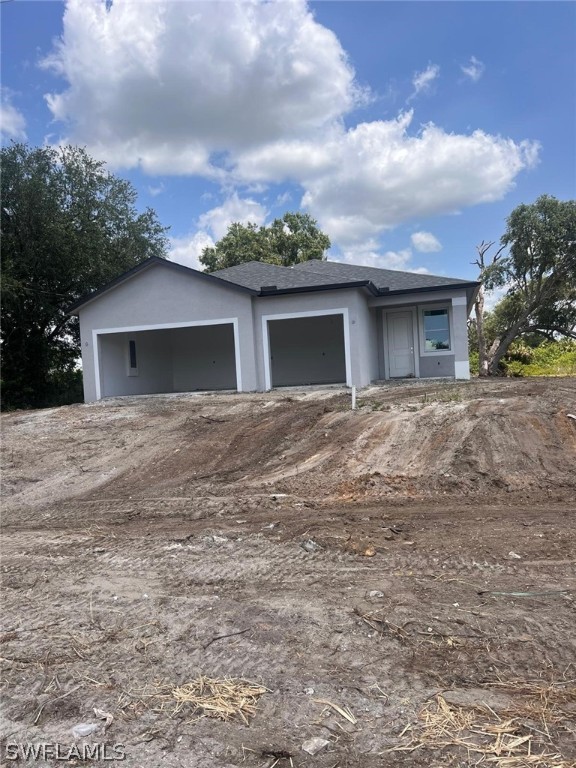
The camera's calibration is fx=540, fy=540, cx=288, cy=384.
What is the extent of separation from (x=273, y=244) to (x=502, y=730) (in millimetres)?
36007

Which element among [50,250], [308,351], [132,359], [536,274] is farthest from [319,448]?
[536,274]

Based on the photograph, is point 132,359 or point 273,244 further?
point 273,244

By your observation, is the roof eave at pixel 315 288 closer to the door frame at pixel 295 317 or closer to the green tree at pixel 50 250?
the door frame at pixel 295 317

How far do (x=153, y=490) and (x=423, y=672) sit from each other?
5.43 m

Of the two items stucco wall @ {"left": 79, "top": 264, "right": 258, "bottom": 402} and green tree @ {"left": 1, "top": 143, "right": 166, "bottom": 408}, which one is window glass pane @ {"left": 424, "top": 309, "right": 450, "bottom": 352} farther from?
green tree @ {"left": 1, "top": 143, "right": 166, "bottom": 408}

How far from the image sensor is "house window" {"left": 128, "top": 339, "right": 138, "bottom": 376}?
60.9 feet

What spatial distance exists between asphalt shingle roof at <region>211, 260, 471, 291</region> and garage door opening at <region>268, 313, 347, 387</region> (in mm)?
1838

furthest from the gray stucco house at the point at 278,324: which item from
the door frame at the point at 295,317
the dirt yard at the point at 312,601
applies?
the dirt yard at the point at 312,601

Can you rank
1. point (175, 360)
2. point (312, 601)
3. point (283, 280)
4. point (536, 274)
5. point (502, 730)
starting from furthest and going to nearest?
point (536, 274)
point (175, 360)
point (283, 280)
point (312, 601)
point (502, 730)

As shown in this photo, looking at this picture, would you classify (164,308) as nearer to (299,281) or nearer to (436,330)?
(299,281)

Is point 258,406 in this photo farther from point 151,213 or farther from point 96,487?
point 151,213

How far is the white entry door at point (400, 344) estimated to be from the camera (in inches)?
698

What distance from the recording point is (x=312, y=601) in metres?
3.85

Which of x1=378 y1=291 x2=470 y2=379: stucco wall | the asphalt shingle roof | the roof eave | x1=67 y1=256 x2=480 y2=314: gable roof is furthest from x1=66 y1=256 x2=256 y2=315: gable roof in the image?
x1=378 y1=291 x2=470 y2=379: stucco wall
